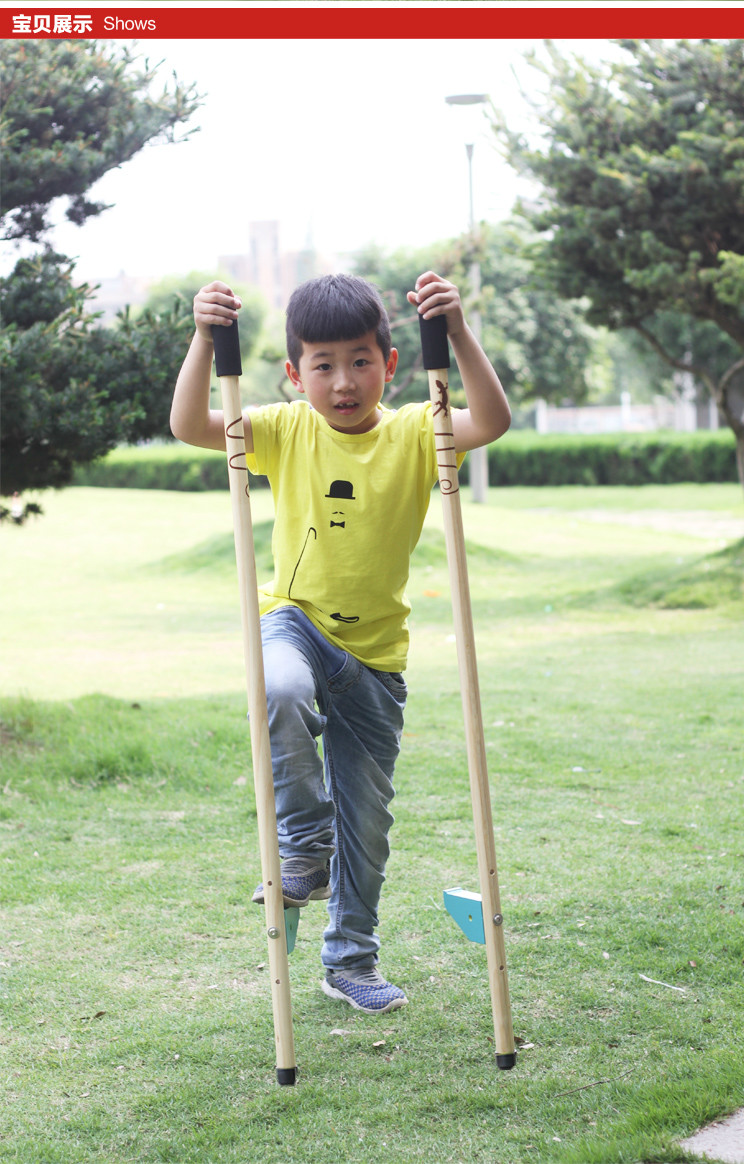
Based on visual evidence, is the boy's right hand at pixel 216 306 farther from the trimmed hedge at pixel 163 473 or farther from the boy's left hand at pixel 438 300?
the trimmed hedge at pixel 163 473

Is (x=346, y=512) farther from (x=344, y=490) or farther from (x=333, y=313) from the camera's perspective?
(x=333, y=313)

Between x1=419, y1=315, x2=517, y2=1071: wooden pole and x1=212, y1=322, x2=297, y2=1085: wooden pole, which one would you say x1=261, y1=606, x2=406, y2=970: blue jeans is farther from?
x1=419, y1=315, x2=517, y2=1071: wooden pole

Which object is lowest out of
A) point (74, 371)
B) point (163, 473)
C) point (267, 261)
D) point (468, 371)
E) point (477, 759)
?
point (477, 759)

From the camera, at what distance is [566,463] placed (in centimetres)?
3078

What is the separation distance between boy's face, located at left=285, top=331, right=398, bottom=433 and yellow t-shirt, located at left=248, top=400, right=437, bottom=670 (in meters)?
0.11

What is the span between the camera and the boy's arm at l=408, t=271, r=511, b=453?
2.93 meters

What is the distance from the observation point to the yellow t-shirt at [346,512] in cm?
319

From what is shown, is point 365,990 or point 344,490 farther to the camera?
point 365,990

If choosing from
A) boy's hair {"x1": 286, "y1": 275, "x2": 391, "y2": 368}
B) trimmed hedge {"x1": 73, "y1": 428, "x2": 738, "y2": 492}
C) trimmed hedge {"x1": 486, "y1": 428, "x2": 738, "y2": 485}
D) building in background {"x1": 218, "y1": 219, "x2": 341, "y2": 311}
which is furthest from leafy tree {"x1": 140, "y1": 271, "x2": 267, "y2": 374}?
building in background {"x1": 218, "y1": 219, "x2": 341, "y2": 311}

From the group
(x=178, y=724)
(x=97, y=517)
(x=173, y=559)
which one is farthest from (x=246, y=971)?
(x=97, y=517)

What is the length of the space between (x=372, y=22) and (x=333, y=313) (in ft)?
7.56

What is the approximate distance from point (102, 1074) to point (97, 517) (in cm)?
1920

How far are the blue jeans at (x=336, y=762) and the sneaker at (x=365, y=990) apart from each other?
32 mm

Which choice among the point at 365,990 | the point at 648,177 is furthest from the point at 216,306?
the point at 648,177
